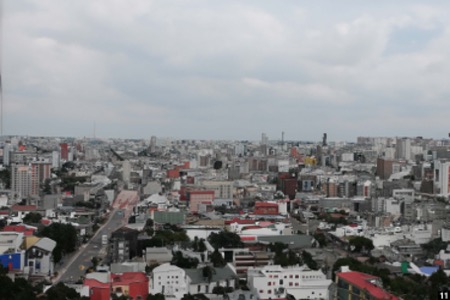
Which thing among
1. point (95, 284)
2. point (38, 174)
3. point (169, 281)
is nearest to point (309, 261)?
point (169, 281)

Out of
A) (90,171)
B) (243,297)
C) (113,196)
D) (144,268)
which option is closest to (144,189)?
(113,196)

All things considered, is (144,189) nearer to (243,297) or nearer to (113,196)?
(113,196)

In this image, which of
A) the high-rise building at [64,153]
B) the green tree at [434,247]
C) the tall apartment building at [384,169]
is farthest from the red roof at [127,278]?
the high-rise building at [64,153]

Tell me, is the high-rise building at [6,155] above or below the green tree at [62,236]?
above

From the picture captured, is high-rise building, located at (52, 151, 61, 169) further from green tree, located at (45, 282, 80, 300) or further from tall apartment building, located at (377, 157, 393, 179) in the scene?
green tree, located at (45, 282, 80, 300)

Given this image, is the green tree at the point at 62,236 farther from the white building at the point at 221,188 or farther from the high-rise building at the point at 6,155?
the high-rise building at the point at 6,155

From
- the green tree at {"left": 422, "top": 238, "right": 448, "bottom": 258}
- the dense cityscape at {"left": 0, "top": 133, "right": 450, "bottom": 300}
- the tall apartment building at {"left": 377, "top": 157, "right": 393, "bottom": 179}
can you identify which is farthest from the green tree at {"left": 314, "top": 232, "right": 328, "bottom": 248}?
the tall apartment building at {"left": 377, "top": 157, "right": 393, "bottom": 179}
